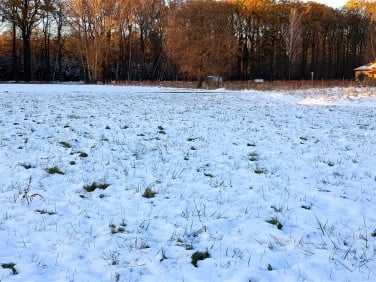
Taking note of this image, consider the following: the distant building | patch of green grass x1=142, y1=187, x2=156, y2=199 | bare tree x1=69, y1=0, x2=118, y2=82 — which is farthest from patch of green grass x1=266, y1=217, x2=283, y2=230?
the distant building

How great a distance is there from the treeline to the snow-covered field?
1014 inches

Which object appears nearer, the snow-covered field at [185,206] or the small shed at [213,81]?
the snow-covered field at [185,206]

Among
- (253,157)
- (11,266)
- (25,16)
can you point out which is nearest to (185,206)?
(11,266)

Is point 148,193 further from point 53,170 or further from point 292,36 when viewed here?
point 292,36

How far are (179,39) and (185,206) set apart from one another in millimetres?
29698

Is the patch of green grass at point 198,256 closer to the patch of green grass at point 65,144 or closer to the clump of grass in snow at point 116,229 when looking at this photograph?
the clump of grass in snow at point 116,229

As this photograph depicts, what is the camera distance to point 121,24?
49.0 m

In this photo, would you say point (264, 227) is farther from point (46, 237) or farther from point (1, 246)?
point (1, 246)

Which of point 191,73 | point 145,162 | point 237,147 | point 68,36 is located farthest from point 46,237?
point 68,36

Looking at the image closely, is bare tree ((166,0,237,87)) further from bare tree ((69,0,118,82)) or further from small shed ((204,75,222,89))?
bare tree ((69,0,118,82))

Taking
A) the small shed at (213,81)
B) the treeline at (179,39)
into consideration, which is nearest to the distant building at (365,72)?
the treeline at (179,39)

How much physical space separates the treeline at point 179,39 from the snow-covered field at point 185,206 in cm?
2574

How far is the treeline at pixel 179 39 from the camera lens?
33.7 m

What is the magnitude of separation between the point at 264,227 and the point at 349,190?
6.16ft
